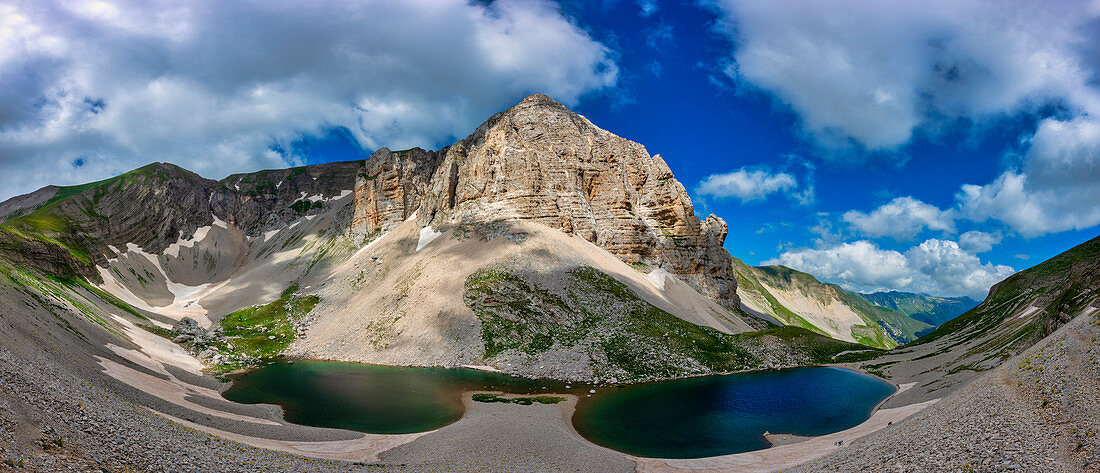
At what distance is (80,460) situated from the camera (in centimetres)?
1515

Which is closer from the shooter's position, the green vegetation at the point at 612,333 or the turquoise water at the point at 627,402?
the turquoise water at the point at 627,402

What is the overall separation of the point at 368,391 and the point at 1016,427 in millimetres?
56330

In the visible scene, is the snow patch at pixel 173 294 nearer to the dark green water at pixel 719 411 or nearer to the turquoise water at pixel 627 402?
the turquoise water at pixel 627 402

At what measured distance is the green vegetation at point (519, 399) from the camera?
162 ft

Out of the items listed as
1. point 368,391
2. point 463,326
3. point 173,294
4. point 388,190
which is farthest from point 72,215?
point 368,391

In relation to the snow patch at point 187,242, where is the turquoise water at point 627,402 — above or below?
below

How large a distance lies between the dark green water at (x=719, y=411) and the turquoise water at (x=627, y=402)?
0.10 meters

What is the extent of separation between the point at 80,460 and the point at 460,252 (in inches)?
3289

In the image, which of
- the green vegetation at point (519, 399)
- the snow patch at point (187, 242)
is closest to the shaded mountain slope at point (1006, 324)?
the green vegetation at point (519, 399)

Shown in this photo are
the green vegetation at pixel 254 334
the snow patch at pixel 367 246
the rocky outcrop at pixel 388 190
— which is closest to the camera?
the green vegetation at pixel 254 334

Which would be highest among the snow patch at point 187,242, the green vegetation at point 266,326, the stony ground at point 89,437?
the snow patch at point 187,242

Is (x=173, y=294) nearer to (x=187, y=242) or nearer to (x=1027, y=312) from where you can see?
(x=187, y=242)

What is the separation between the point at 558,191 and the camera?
115688 millimetres

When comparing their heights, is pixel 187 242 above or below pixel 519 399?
above
